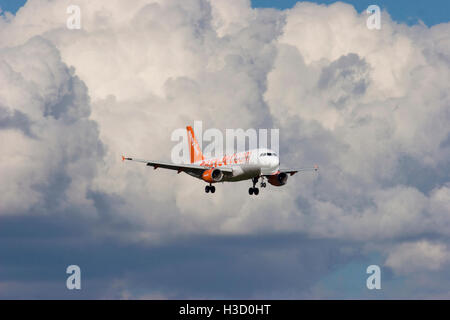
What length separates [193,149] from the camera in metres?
140

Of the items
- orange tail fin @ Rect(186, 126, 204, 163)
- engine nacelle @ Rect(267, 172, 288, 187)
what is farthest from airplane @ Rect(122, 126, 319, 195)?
orange tail fin @ Rect(186, 126, 204, 163)

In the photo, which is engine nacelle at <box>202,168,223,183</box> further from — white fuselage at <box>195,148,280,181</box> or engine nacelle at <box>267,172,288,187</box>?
engine nacelle at <box>267,172,288,187</box>

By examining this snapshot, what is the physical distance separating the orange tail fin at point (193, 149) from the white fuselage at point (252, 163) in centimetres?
2895

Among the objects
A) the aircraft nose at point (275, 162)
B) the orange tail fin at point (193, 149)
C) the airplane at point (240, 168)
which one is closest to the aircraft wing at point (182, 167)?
the airplane at point (240, 168)

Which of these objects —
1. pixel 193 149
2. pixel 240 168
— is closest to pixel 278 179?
pixel 240 168

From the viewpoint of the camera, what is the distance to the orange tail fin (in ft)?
449

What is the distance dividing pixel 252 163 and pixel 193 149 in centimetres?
3980
